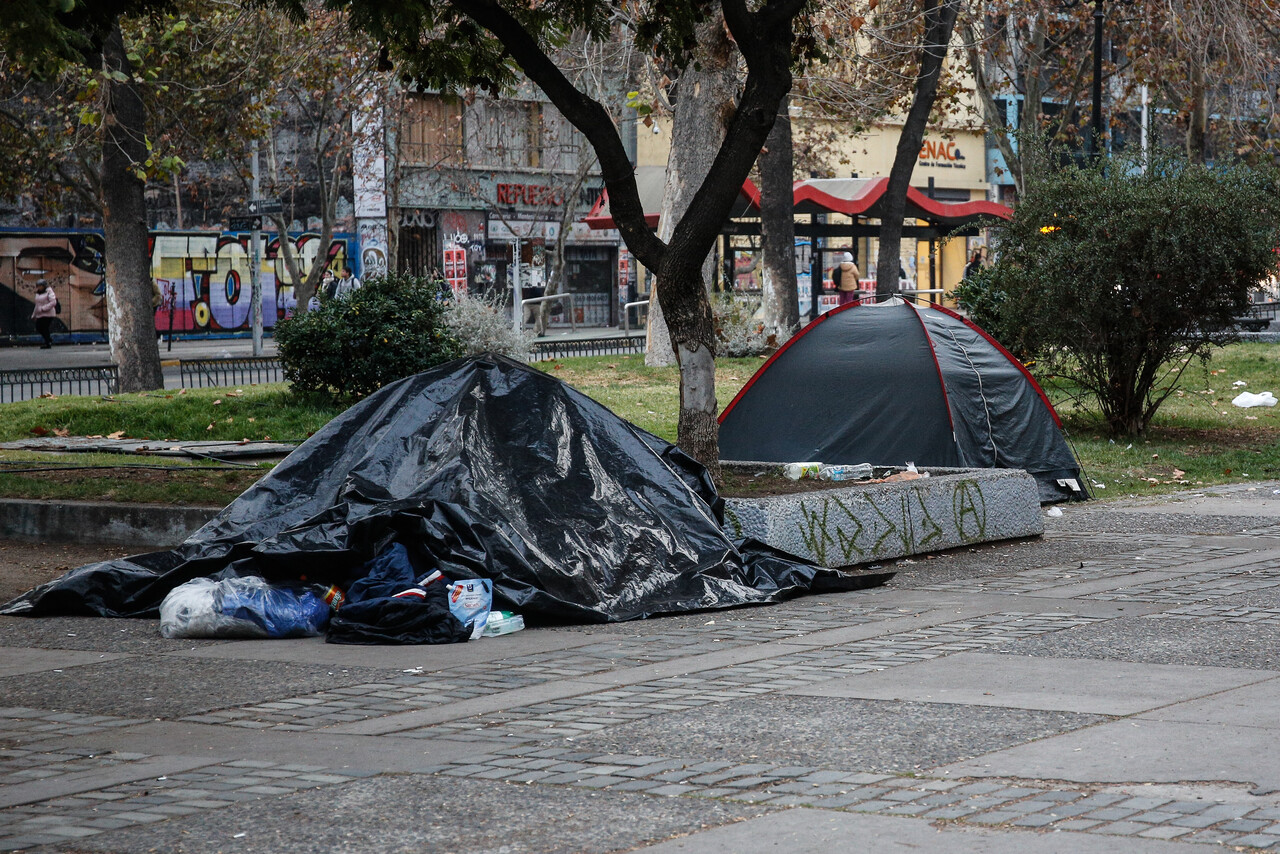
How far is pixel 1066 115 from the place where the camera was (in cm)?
2708

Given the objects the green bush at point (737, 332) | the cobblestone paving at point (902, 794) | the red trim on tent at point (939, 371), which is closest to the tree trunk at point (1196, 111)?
the green bush at point (737, 332)

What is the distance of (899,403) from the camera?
12250mm

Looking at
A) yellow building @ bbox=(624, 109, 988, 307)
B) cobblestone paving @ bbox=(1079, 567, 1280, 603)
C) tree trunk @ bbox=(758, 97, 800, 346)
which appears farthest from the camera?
yellow building @ bbox=(624, 109, 988, 307)

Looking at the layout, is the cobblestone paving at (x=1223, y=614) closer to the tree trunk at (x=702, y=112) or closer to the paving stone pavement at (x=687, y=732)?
the paving stone pavement at (x=687, y=732)

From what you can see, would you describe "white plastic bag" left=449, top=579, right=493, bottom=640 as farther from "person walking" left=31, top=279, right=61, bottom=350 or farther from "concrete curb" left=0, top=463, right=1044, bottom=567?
"person walking" left=31, top=279, right=61, bottom=350

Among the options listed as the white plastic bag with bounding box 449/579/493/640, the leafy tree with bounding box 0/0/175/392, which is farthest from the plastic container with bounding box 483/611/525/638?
the leafy tree with bounding box 0/0/175/392

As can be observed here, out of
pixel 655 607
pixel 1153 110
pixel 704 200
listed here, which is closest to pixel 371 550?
pixel 655 607

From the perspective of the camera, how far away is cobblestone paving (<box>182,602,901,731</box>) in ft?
19.3

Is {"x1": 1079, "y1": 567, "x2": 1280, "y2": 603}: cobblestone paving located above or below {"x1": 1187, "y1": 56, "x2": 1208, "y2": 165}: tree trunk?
below

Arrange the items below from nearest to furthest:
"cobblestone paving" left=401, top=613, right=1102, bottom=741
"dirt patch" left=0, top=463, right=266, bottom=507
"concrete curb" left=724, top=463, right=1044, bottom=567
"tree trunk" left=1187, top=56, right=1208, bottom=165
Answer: "cobblestone paving" left=401, top=613, right=1102, bottom=741 < "concrete curb" left=724, top=463, right=1044, bottom=567 < "dirt patch" left=0, top=463, right=266, bottom=507 < "tree trunk" left=1187, top=56, right=1208, bottom=165

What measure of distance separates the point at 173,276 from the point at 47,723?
120 feet

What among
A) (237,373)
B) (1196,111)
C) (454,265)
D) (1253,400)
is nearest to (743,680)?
(1253,400)

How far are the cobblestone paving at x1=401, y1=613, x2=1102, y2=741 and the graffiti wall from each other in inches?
1367

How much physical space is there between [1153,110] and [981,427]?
26.5 metres
